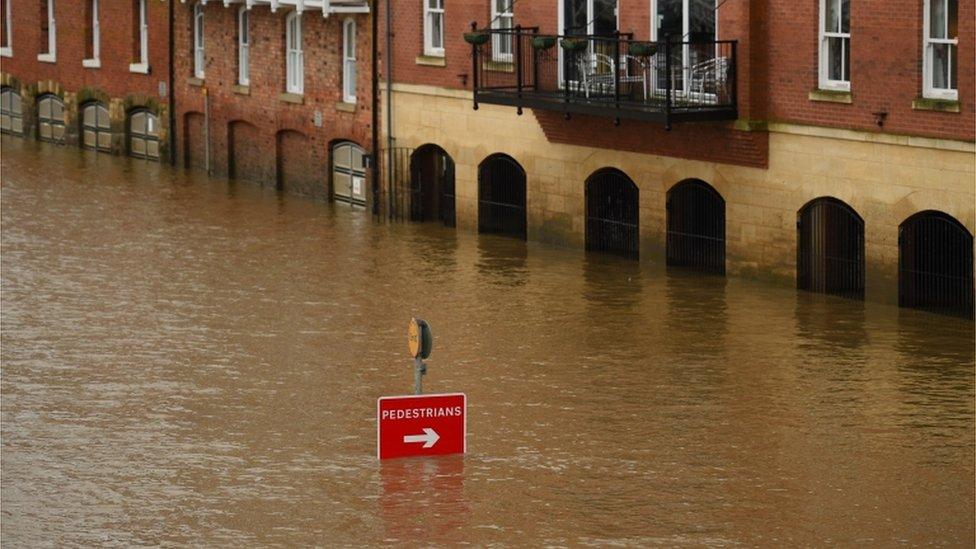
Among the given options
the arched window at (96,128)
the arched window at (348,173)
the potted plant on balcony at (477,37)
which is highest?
the potted plant on balcony at (477,37)

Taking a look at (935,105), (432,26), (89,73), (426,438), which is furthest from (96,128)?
(426,438)

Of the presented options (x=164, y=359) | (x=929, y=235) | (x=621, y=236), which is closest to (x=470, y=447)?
(x=164, y=359)

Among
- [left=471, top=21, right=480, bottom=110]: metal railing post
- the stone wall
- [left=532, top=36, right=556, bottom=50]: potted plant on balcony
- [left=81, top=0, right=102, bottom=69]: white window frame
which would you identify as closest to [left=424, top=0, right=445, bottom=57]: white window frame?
the stone wall

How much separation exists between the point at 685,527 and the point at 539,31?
60.0 ft

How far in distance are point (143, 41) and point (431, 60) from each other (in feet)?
42.2

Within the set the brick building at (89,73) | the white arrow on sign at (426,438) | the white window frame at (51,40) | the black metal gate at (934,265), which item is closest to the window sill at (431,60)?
the brick building at (89,73)

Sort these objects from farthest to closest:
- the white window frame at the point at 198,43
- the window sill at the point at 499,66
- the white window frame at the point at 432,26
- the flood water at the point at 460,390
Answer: the white window frame at the point at 198,43
the white window frame at the point at 432,26
the window sill at the point at 499,66
the flood water at the point at 460,390

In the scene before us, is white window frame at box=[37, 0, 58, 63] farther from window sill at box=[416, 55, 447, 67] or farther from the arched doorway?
window sill at box=[416, 55, 447, 67]

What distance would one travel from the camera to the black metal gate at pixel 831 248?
1272 inches

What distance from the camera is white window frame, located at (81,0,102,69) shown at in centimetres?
5278

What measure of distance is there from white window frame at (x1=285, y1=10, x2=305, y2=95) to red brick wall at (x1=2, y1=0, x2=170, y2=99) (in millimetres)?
5457

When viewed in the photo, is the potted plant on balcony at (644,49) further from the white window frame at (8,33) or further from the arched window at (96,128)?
the white window frame at (8,33)

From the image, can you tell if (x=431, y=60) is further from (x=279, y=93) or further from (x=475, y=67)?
(x=279, y=93)

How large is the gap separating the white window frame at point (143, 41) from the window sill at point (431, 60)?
11.8 meters
